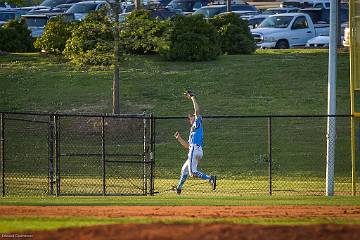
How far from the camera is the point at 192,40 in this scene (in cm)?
3897

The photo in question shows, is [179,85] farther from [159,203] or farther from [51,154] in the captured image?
[159,203]

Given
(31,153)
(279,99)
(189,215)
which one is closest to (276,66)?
(279,99)

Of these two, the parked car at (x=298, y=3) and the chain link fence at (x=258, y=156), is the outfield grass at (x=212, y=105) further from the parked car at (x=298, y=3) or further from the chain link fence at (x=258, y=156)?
the parked car at (x=298, y=3)

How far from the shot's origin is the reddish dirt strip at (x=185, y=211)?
18203 millimetres

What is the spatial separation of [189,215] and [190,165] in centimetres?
574

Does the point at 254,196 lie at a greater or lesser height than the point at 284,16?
lesser

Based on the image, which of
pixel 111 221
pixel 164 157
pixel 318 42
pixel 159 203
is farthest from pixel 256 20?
pixel 111 221

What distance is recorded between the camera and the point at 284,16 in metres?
47.9

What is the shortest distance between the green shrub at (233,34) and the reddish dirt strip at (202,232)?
25.3 meters

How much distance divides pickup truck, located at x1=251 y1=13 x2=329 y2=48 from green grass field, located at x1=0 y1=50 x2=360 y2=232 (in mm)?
3426

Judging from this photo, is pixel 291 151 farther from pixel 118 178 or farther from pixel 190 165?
pixel 190 165

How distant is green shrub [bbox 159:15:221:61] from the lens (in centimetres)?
3878

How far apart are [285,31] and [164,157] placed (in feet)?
59.2

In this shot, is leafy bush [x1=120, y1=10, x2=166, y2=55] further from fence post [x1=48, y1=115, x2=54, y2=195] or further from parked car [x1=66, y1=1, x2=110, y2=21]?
parked car [x1=66, y1=1, x2=110, y2=21]
